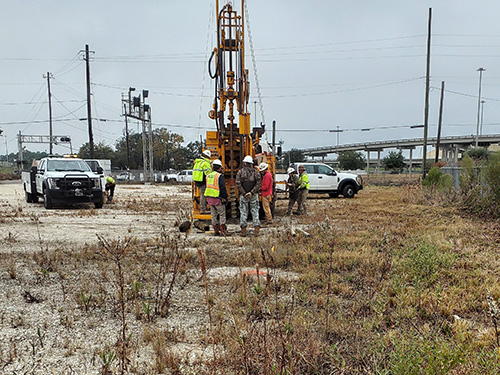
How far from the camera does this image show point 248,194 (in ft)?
33.6

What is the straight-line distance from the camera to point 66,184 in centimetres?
1590

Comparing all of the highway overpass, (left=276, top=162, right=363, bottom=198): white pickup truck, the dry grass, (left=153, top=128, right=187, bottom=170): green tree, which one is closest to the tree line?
(left=153, top=128, right=187, bottom=170): green tree

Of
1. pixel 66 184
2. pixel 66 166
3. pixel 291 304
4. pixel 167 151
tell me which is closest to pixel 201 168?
pixel 291 304

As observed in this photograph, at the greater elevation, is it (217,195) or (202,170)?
(202,170)

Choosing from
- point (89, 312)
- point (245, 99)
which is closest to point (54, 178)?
point (245, 99)

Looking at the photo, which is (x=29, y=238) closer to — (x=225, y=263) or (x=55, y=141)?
(x=225, y=263)

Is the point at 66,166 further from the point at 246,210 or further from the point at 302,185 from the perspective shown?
the point at 246,210

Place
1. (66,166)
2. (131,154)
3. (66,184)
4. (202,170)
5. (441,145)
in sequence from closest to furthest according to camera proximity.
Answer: (202,170)
(66,184)
(66,166)
(441,145)
(131,154)

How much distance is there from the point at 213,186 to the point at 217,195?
230 mm

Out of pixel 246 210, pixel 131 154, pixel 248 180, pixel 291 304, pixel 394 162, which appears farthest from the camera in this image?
pixel 131 154

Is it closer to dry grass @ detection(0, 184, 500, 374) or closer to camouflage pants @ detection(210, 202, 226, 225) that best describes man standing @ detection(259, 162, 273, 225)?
camouflage pants @ detection(210, 202, 226, 225)

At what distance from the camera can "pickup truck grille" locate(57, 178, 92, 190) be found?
1585 centimetres

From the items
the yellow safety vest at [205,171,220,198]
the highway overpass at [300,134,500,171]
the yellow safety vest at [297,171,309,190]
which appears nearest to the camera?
the yellow safety vest at [205,171,220,198]

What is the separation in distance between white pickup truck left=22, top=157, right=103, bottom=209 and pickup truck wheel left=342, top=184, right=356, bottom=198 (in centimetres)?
1232
